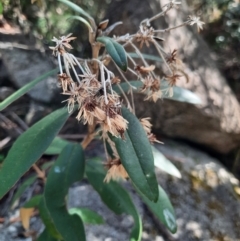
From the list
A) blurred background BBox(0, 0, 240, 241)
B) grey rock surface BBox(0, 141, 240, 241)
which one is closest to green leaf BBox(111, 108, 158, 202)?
grey rock surface BBox(0, 141, 240, 241)

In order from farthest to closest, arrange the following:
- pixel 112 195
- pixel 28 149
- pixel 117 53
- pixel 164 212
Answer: pixel 112 195 → pixel 164 212 → pixel 28 149 → pixel 117 53

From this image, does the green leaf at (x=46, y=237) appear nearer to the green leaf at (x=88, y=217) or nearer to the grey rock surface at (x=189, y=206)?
the green leaf at (x=88, y=217)

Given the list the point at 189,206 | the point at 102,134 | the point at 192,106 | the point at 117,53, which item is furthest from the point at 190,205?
the point at 117,53

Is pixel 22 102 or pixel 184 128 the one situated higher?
pixel 22 102

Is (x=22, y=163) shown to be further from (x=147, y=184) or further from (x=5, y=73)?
(x=5, y=73)

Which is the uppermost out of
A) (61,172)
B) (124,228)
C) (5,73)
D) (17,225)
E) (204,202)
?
(5,73)

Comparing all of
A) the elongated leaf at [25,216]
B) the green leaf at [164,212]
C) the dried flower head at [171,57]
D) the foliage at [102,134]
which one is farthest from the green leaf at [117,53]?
the elongated leaf at [25,216]

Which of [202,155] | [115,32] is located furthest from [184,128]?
[115,32]

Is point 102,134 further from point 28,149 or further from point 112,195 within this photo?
point 112,195
